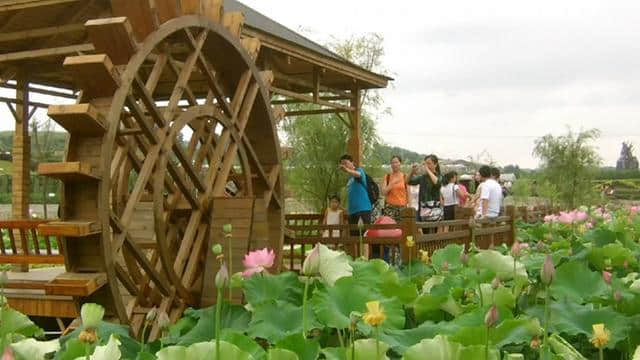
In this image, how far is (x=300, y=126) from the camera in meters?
20.1

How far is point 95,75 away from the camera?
470cm

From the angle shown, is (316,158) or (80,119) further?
(316,158)

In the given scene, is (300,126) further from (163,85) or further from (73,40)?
(73,40)

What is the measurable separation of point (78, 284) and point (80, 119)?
0.93 metres

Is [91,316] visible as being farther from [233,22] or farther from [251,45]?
[251,45]

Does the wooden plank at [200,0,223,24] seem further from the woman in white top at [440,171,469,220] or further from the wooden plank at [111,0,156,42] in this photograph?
the woman in white top at [440,171,469,220]

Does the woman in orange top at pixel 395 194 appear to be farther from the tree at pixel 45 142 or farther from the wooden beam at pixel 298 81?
the tree at pixel 45 142

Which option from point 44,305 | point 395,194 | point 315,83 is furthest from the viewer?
point 315,83

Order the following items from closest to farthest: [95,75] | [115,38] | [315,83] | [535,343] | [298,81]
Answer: [535,343] → [95,75] → [115,38] → [315,83] → [298,81]

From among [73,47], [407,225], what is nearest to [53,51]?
[73,47]

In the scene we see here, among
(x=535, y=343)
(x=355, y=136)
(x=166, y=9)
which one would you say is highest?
(x=166, y=9)

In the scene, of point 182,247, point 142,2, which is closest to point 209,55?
point 142,2

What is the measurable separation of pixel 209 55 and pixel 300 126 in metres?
13.5

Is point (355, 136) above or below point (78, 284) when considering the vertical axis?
above
